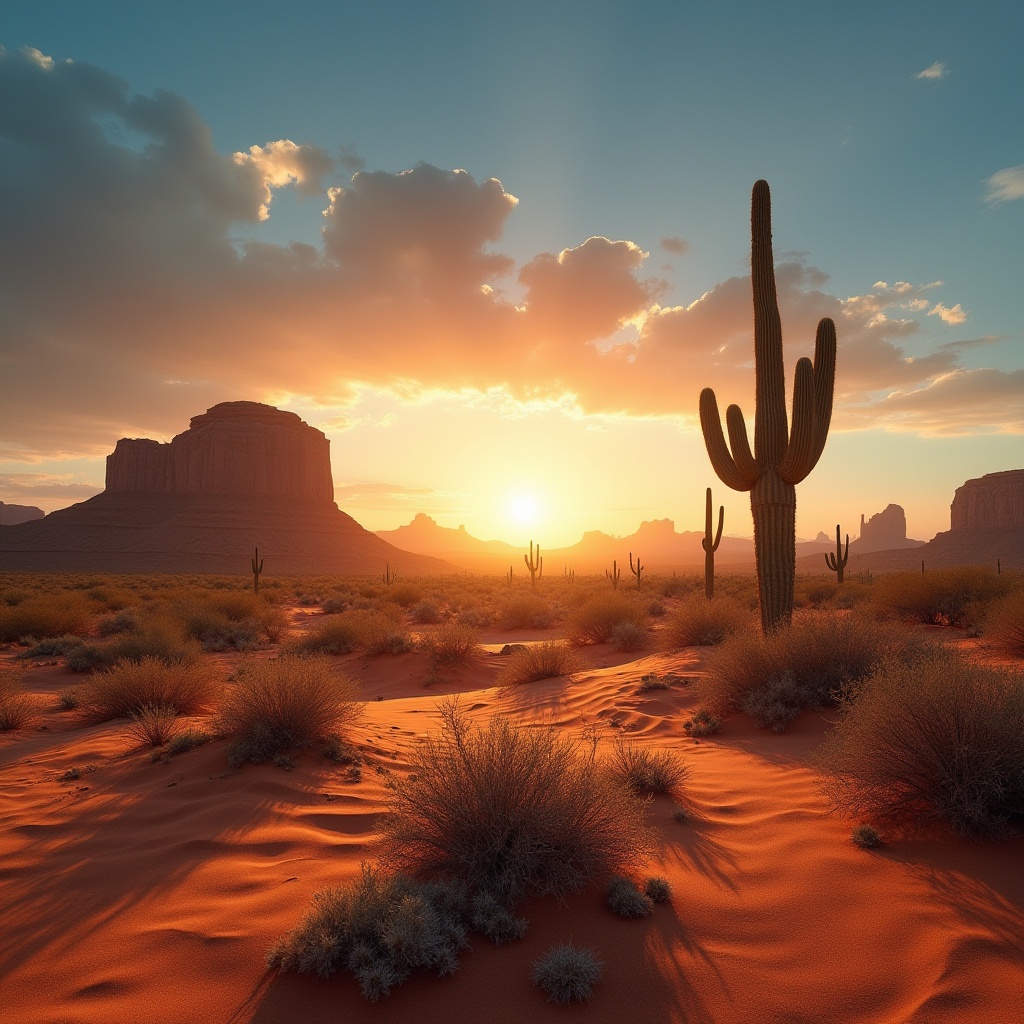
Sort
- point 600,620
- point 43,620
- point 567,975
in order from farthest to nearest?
point 43,620 → point 600,620 → point 567,975

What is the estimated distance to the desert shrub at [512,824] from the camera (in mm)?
3418

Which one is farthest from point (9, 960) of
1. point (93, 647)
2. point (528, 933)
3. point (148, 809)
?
point (93, 647)

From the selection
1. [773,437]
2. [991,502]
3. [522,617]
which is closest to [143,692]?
[773,437]

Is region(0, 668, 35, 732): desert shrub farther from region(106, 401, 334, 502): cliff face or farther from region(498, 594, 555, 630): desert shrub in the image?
region(106, 401, 334, 502): cliff face

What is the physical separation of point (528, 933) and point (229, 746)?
396cm

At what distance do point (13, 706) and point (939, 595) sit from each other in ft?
60.0

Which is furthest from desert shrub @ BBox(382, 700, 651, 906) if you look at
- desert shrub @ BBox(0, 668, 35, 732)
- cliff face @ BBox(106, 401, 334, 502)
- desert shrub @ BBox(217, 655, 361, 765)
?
cliff face @ BBox(106, 401, 334, 502)

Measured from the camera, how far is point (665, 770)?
5.21 metres

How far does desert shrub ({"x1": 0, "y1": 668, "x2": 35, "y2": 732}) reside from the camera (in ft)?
24.8

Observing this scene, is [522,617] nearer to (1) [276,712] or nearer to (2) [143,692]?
(2) [143,692]

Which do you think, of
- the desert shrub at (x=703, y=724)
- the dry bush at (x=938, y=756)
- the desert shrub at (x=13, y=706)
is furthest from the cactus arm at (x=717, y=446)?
the desert shrub at (x=13, y=706)

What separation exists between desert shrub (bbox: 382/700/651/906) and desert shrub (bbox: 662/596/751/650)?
9.42 m

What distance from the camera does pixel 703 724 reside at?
7.28m

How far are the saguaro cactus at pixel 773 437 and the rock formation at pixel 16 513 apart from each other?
8936 inches
